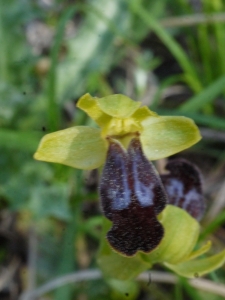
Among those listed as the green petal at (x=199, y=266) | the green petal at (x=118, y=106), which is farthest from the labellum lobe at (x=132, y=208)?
the green petal at (x=199, y=266)

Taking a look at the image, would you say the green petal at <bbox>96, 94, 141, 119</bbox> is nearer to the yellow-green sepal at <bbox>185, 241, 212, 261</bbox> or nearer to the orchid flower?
the orchid flower

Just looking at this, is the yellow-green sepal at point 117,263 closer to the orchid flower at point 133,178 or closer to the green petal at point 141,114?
the orchid flower at point 133,178

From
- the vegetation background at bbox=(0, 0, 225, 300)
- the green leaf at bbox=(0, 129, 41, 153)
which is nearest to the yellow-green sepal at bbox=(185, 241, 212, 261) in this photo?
the vegetation background at bbox=(0, 0, 225, 300)

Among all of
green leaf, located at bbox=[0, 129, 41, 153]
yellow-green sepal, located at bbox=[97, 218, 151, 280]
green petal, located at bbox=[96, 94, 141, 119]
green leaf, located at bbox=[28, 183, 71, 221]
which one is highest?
green petal, located at bbox=[96, 94, 141, 119]

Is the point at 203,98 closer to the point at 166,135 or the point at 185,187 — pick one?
the point at 185,187

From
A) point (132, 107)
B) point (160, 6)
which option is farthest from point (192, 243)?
point (160, 6)

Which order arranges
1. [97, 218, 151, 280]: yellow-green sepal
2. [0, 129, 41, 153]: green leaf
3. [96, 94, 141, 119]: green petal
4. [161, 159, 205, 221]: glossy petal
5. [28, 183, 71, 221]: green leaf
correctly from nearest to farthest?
[96, 94, 141, 119]: green petal, [97, 218, 151, 280]: yellow-green sepal, [161, 159, 205, 221]: glossy petal, [0, 129, 41, 153]: green leaf, [28, 183, 71, 221]: green leaf
